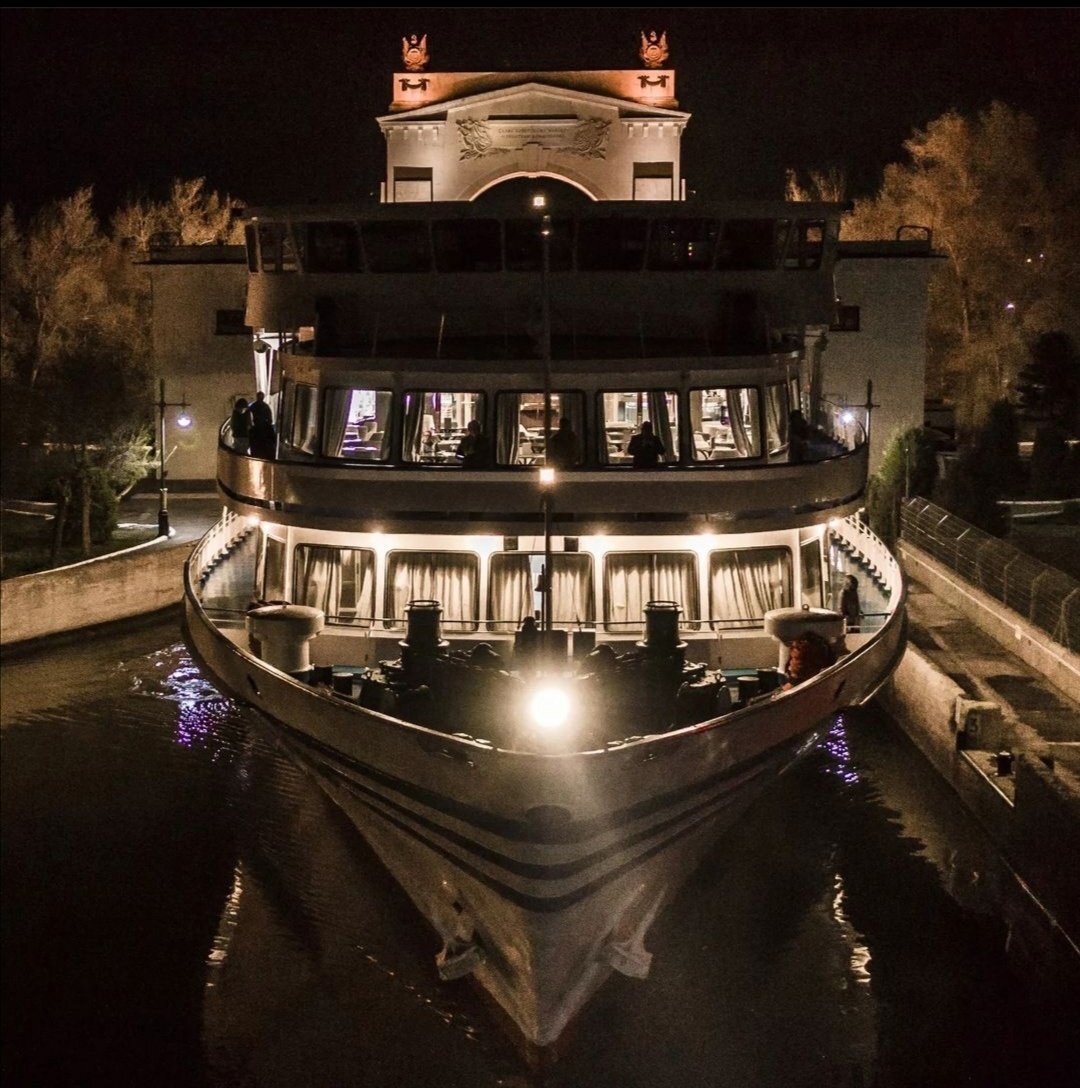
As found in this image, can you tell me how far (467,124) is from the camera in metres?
40.3

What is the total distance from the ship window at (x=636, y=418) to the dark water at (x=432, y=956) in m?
4.16

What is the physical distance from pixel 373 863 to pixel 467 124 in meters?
25.9

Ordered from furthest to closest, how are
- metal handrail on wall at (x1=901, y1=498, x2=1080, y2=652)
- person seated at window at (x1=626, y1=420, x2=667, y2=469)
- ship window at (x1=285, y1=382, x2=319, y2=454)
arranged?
metal handrail on wall at (x1=901, y1=498, x2=1080, y2=652), ship window at (x1=285, y1=382, x2=319, y2=454), person seated at window at (x1=626, y1=420, x2=667, y2=469)

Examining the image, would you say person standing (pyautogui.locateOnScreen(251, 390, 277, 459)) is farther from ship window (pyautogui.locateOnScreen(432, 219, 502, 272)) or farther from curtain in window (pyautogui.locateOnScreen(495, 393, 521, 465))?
curtain in window (pyautogui.locateOnScreen(495, 393, 521, 465))

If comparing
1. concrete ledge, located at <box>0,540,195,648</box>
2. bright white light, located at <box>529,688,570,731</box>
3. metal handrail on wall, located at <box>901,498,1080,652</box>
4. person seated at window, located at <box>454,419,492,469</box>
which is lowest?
concrete ledge, located at <box>0,540,195,648</box>

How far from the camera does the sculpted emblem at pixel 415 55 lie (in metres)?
40.9

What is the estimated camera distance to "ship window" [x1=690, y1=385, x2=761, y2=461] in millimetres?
18859

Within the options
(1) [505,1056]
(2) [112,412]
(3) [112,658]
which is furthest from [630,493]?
(2) [112,412]

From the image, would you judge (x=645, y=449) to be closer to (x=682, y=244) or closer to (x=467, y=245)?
(x=682, y=244)

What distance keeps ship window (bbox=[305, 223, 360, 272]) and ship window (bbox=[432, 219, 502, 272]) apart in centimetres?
108

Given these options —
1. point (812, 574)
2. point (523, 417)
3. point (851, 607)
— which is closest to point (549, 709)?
point (523, 417)

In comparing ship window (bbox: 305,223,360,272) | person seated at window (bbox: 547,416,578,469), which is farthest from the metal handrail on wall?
ship window (bbox: 305,223,360,272)

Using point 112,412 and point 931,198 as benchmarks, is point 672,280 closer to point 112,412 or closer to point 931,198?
point 112,412

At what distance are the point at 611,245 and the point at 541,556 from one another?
416cm
